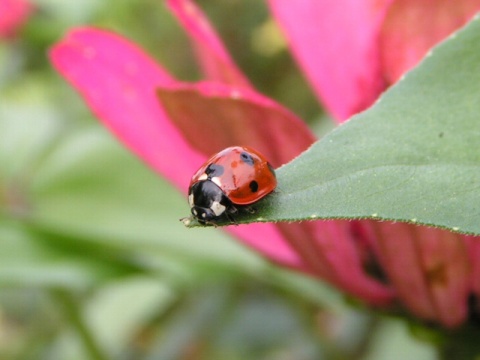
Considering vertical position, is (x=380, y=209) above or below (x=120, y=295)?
above

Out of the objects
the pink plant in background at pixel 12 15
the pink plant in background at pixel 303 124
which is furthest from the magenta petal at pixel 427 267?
the pink plant in background at pixel 12 15

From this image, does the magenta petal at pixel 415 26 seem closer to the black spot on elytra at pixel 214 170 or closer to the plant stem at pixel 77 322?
the black spot on elytra at pixel 214 170

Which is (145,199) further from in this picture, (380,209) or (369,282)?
(380,209)

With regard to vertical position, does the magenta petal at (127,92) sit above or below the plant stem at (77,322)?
above

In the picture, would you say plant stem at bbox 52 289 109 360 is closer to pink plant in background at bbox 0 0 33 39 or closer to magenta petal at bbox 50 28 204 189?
magenta petal at bbox 50 28 204 189

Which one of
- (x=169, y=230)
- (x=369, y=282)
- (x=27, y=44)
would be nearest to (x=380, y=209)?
(x=369, y=282)

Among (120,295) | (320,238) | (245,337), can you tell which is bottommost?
(245,337)

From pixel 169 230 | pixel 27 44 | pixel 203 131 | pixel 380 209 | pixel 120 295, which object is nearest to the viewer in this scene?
pixel 380 209

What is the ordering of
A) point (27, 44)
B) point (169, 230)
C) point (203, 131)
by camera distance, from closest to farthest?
point (203, 131) < point (169, 230) < point (27, 44)
